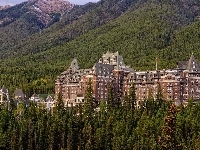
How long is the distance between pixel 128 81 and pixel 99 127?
2726 centimetres

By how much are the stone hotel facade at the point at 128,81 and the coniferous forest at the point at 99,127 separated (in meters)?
7.90

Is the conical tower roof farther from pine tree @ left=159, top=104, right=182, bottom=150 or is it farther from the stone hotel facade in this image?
pine tree @ left=159, top=104, right=182, bottom=150

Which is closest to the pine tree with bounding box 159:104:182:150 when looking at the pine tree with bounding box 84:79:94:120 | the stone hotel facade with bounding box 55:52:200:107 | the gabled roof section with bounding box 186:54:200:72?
the pine tree with bounding box 84:79:94:120

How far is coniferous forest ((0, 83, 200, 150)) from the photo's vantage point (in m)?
89.8

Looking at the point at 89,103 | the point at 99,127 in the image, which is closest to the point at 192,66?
the point at 89,103

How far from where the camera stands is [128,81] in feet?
403

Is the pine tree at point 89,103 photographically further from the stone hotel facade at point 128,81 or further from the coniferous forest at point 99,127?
the stone hotel facade at point 128,81

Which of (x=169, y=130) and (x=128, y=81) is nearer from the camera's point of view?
(x=169, y=130)

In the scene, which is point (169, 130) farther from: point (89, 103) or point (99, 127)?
point (89, 103)

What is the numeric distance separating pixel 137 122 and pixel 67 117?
54.8 ft

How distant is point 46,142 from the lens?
3839 inches

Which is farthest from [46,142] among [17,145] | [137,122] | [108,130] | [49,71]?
[49,71]

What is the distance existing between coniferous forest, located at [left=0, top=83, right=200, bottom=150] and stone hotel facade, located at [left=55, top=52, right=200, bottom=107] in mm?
7900

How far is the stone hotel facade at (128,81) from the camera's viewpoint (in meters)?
113
